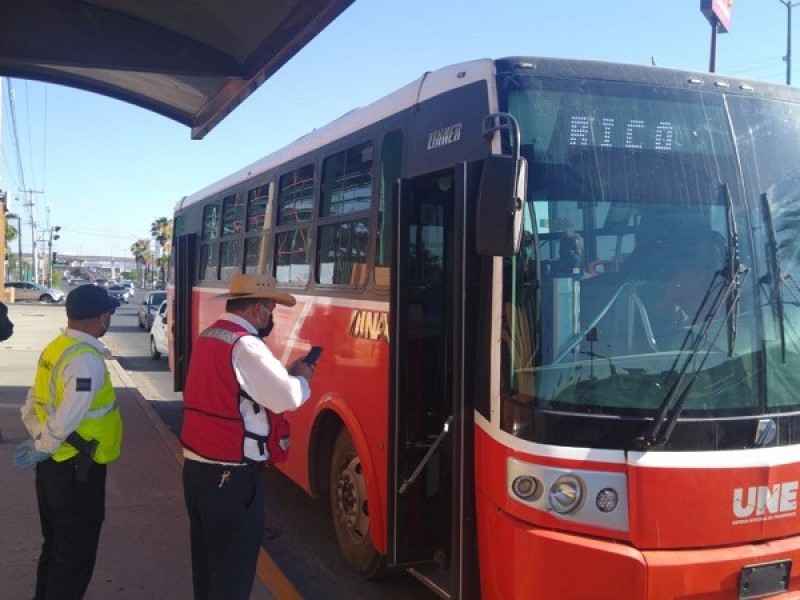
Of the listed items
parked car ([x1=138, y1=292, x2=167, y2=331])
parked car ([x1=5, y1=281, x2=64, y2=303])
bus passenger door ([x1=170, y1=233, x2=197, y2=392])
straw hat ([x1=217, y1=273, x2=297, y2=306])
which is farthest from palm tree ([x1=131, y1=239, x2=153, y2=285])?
straw hat ([x1=217, y1=273, x2=297, y2=306])

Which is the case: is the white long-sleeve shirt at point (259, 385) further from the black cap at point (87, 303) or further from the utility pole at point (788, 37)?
the utility pole at point (788, 37)

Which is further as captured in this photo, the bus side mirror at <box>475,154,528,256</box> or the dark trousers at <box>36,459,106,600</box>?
the dark trousers at <box>36,459,106,600</box>

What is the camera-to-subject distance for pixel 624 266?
3.45 meters

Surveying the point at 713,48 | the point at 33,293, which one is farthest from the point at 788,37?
the point at 33,293

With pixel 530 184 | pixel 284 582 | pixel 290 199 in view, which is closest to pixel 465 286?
pixel 530 184

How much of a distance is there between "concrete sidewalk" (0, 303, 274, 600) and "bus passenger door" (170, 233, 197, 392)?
35.3 inches

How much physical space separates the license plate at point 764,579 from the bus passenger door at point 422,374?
1465 mm

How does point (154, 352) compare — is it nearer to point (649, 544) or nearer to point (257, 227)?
point (257, 227)

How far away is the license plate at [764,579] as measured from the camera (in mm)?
3279

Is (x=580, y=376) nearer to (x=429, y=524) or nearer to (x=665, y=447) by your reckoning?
(x=665, y=447)

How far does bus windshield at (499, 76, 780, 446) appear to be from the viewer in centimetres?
332

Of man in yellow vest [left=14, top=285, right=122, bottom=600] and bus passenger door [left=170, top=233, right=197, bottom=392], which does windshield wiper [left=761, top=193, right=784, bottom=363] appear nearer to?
man in yellow vest [left=14, top=285, right=122, bottom=600]

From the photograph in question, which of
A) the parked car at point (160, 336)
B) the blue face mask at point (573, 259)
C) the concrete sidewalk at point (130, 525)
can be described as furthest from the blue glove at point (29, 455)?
the parked car at point (160, 336)

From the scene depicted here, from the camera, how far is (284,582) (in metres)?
5.04
